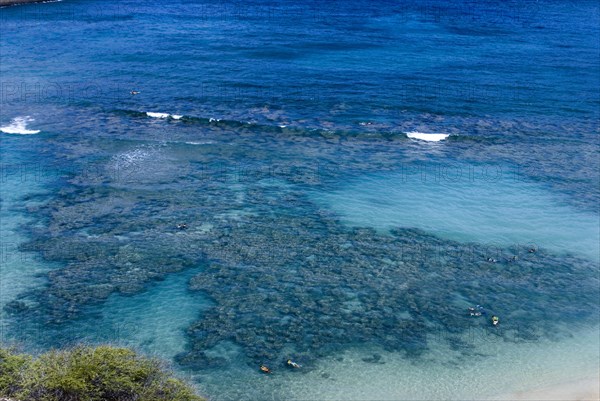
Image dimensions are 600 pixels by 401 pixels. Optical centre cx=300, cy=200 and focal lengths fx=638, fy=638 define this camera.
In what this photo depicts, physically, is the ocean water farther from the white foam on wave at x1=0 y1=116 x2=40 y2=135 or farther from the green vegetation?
the green vegetation

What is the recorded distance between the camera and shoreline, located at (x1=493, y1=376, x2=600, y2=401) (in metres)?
27.5

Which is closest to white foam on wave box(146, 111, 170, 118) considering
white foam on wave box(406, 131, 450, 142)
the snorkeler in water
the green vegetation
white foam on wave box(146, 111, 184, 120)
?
white foam on wave box(146, 111, 184, 120)

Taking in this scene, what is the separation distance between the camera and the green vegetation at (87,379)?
74.6 feet

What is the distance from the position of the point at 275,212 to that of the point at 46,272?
1450cm

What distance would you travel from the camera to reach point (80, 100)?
6038 cm

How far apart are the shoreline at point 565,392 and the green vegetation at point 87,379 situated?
14.2 meters

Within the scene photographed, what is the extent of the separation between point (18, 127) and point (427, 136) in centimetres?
3501

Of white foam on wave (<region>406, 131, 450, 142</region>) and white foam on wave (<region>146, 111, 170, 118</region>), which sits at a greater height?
white foam on wave (<region>146, 111, 170, 118</region>)

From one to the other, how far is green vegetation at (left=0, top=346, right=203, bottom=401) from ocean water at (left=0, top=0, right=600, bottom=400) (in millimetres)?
4394

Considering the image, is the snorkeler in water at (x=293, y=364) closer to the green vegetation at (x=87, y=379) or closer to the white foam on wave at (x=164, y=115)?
the green vegetation at (x=87, y=379)

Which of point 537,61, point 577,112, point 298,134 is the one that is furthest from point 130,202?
point 537,61

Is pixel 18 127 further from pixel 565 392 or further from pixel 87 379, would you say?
pixel 565 392

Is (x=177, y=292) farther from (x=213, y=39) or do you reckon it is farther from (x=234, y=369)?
(x=213, y=39)

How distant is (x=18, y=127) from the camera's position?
54.7 m
